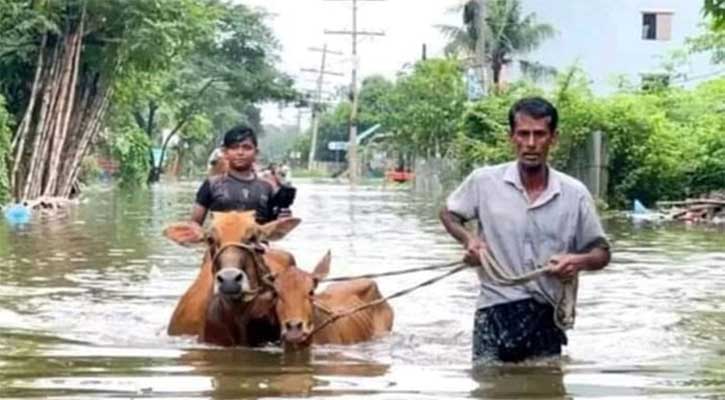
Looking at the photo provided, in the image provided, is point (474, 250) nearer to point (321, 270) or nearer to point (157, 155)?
point (321, 270)

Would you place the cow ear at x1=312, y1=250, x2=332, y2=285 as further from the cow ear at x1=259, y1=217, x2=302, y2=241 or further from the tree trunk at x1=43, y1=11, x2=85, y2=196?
the tree trunk at x1=43, y1=11, x2=85, y2=196

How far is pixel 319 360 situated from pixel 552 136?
91.0 inches

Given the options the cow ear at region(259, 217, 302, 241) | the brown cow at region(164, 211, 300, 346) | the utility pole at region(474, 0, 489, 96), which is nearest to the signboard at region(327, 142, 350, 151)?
the utility pole at region(474, 0, 489, 96)

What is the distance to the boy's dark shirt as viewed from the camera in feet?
33.7

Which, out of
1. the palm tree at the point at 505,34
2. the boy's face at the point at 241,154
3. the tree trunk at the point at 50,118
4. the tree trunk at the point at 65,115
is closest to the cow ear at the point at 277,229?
the boy's face at the point at 241,154

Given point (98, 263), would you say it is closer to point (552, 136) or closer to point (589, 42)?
point (552, 136)

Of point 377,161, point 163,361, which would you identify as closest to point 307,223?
point 163,361

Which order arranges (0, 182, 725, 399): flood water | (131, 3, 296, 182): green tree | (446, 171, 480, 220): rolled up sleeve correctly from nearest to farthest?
(446, 171, 480, 220): rolled up sleeve, (0, 182, 725, 399): flood water, (131, 3, 296, 182): green tree

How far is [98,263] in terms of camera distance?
1798 cm

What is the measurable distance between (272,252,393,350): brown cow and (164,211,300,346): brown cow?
0.42 feet

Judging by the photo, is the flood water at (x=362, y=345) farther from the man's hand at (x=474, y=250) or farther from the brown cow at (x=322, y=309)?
the man's hand at (x=474, y=250)

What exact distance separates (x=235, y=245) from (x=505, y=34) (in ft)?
176

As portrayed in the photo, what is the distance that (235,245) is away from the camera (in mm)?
8422

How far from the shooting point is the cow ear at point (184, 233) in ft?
28.2
